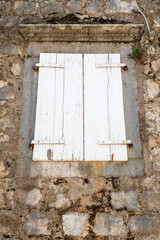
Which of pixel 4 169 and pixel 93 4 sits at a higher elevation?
pixel 93 4

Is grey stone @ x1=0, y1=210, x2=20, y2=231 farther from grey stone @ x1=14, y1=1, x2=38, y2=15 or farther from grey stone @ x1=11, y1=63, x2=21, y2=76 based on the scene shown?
grey stone @ x1=14, y1=1, x2=38, y2=15

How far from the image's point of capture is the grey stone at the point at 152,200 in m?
2.42

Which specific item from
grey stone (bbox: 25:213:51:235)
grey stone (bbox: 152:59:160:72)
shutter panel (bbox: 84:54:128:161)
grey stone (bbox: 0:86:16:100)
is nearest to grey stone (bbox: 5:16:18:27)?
grey stone (bbox: 0:86:16:100)

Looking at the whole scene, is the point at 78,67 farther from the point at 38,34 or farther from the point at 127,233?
the point at 127,233

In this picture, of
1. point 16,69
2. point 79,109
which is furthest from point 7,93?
point 79,109

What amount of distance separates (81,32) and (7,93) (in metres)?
1.30

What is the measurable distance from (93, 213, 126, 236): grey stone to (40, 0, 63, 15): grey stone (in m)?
2.80

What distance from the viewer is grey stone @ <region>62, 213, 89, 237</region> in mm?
2336

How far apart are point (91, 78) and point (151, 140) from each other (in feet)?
3.53

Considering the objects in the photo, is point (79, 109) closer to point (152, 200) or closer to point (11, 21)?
point (152, 200)

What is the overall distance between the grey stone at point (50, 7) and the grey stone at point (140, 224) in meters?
2.93

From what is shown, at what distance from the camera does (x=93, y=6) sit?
3.16 metres

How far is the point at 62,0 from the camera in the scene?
3.21 metres

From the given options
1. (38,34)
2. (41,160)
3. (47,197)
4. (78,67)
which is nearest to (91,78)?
(78,67)
